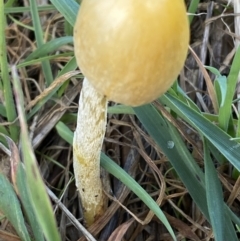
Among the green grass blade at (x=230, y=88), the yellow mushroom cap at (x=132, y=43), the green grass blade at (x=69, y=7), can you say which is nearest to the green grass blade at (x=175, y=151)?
the green grass blade at (x=230, y=88)

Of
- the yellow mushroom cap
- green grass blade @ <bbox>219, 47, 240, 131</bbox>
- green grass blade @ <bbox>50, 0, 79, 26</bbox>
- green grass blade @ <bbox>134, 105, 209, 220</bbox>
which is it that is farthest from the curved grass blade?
the yellow mushroom cap

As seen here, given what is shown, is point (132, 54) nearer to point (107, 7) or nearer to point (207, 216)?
point (107, 7)

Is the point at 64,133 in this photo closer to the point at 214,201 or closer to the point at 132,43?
the point at 214,201

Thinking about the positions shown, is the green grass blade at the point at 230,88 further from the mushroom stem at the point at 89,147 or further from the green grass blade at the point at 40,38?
the green grass blade at the point at 40,38

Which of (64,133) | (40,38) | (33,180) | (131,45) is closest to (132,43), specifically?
(131,45)

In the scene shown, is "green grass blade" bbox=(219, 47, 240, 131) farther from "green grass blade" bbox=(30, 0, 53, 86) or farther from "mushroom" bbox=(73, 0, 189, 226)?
"green grass blade" bbox=(30, 0, 53, 86)
